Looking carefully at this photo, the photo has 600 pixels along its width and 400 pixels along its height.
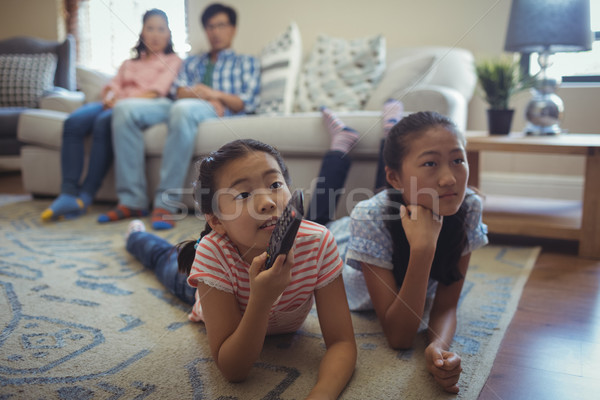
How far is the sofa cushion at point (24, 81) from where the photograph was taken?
10.5 ft

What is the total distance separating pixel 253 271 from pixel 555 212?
1.59m

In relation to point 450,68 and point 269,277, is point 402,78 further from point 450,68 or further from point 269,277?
point 269,277

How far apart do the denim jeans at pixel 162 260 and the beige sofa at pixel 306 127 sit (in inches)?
23.2

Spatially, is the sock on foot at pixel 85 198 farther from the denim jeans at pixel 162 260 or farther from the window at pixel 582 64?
the window at pixel 582 64

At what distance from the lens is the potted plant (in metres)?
1.88

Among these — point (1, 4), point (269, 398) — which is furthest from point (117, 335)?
point (1, 4)

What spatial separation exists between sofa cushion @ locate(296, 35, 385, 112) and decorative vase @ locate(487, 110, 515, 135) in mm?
543

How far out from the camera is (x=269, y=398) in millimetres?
748

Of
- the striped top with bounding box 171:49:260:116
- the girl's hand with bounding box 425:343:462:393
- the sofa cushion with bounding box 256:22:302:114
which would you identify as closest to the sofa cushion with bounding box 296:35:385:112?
the sofa cushion with bounding box 256:22:302:114

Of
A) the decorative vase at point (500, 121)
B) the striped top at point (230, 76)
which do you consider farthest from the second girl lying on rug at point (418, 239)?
the striped top at point (230, 76)

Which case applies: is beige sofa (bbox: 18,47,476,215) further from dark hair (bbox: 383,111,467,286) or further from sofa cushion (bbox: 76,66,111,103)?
dark hair (bbox: 383,111,467,286)

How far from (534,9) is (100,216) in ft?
5.91

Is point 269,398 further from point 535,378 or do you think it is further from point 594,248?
point 594,248

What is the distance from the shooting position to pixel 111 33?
3.11m
